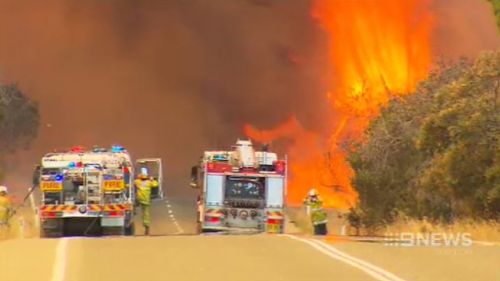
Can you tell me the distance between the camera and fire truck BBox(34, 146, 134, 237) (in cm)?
2822

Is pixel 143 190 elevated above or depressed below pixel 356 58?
below

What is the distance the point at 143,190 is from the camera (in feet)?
95.5

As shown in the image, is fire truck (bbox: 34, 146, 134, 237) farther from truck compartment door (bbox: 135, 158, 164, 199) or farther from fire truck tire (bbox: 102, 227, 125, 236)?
truck compartment door (bbox: 135, 158, 164, 199)

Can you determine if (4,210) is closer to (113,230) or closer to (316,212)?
(113,230)

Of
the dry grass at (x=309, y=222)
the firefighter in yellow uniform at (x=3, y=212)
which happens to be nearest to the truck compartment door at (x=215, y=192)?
the dry grass at (x=309, y=222)

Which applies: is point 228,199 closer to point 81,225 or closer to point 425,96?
point 81,225

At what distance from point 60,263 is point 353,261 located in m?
4.54

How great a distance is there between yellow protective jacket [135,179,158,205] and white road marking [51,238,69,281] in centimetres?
961

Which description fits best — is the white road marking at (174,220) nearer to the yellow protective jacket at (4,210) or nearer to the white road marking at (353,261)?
the yellow protective jacket at (4,210)

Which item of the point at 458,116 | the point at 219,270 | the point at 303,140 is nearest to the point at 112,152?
the point at 458,116

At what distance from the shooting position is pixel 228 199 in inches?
1217

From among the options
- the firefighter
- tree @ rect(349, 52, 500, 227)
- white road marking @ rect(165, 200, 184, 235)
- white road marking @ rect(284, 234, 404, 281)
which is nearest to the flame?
white road marking @ rect(165, 200, 184, 235)

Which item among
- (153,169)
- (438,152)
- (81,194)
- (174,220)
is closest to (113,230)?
(81,194)

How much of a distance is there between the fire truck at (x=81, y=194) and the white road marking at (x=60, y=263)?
8.95 m
